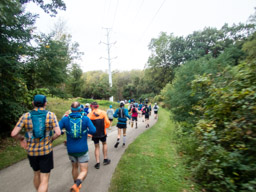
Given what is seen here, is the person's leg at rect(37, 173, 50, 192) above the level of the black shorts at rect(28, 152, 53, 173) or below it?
below

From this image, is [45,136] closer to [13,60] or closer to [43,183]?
[43,183]

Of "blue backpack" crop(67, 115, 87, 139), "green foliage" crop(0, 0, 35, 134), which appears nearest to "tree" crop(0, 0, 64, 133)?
"green foliage" crop(0, 0, 35, 134)

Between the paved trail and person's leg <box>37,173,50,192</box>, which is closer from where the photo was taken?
person's leg <box>37,173,50,192</box>

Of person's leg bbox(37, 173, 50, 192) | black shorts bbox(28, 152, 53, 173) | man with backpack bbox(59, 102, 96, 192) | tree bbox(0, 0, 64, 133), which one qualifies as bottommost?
person's leg bbox(37, 173, 50, 192)

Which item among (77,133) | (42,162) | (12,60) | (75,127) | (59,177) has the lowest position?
(59,177)

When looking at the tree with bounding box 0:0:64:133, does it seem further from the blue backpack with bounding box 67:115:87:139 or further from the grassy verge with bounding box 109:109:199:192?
the grassy verge with bounding box 109:109:199:192

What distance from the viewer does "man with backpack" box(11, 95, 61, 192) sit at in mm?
2541

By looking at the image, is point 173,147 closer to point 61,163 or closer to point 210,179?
point 210,179

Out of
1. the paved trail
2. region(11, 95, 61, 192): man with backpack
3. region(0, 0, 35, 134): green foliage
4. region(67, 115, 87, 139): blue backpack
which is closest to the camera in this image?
region(11, 95, 61, 192): man with backpack

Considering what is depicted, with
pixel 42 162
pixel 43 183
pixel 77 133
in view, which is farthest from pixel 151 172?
pixel 42 162

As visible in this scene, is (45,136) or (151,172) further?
(151,172)

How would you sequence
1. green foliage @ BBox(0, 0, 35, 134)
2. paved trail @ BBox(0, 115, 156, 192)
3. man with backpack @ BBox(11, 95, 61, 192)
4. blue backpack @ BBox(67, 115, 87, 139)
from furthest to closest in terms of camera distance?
1. green foliage @ BBox(0, 0, 35, 134)
2. paved trail @ BBox(0, 115, 156, 192)
3. blue backpack @ BBox(67, 115, 87, 139)
4. man with backpack @ BBox(11, 95, 61, 192)

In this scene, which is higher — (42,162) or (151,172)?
(42,162)

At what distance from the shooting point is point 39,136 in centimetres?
257
